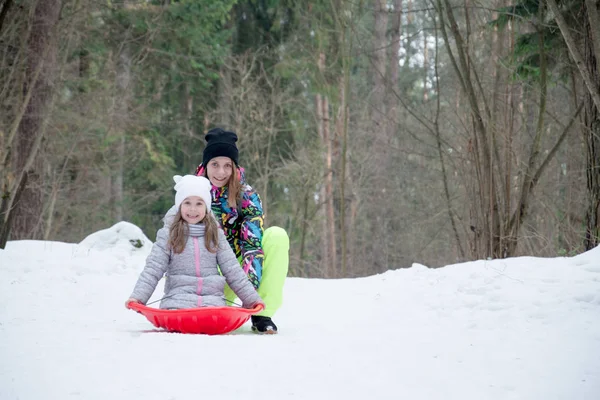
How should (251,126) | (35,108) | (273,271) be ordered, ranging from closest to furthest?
1. (273,271)
2. (35,108)
3. (251,126)

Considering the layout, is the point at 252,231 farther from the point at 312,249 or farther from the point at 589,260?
the point at 312,249

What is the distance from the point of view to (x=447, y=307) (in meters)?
5.24

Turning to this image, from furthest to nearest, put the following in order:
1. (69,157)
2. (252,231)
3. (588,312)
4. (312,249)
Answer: (312,249), (69,157), (252,231), (588,312)

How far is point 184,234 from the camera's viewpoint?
4.37 meters

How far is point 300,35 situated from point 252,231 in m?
14.0

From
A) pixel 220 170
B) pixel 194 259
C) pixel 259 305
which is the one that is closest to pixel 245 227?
pixel 220 170

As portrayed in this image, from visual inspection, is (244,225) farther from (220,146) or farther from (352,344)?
(352,344)

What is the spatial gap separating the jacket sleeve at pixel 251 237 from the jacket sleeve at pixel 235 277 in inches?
7.3

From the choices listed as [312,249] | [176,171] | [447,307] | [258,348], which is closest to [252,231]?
[258,348]

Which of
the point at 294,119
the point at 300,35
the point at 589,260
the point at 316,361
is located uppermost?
the point at 300,35

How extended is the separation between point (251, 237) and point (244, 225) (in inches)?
4.4

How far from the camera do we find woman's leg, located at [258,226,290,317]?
15.1 feet

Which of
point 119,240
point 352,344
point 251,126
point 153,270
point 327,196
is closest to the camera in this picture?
point 352,344

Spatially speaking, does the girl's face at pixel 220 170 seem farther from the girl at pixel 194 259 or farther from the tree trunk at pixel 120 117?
the tree trunk at pixel 120 117
